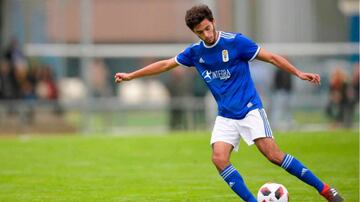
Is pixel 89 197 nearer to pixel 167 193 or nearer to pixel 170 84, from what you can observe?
pixel 167 193

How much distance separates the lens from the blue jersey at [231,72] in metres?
10.9

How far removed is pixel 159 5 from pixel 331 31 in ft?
18.7

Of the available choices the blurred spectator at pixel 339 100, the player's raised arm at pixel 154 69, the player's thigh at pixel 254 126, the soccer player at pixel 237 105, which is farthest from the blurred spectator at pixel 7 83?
the player's thigh at pixel 254 126

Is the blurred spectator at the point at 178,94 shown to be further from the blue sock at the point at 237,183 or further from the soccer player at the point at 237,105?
the blue sock at the point at 237,183

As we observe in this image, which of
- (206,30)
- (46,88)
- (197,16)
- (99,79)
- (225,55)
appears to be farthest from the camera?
(99,79)

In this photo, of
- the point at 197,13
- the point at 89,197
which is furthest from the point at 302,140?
the point at 197,13

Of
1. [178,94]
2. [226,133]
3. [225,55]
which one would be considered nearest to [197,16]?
[225,55]

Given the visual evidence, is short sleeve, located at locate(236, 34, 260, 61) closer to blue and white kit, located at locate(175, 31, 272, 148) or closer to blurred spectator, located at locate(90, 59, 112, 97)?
blue and white kit, located at locate(175, 31, 272, 148)

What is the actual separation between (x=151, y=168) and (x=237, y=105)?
21.6 feet

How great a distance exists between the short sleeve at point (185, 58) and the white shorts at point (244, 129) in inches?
31.3

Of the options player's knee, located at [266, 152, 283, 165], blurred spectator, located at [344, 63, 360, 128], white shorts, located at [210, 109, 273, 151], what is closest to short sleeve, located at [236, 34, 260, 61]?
white shorts, located at [210, 109, 273, 151]

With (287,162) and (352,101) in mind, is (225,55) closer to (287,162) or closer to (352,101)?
(287,162)

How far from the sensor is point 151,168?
56.5 feet

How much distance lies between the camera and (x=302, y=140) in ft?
75.2
